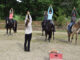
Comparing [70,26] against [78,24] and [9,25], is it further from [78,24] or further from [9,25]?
[9,25]

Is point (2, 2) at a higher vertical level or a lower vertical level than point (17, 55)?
higher

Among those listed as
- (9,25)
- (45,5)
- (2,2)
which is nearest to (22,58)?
(9,25)

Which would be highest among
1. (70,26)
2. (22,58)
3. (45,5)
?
(45,5)

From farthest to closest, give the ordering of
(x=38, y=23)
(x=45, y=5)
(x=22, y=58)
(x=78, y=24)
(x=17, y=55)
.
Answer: (x=45, y=5), (x=38, y=23), (x=78, y=24), (x=17, y=55), (x=22, y=58)

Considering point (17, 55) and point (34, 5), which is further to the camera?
point (34, 5)

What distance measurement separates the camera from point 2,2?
33.4 m

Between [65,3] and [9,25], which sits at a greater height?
[65,3]

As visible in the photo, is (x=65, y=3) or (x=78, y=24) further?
(x=65, y=3)

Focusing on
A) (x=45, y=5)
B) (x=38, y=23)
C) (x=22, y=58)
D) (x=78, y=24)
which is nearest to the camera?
(x=22, y=58)

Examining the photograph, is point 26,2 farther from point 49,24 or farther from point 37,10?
point 49,24

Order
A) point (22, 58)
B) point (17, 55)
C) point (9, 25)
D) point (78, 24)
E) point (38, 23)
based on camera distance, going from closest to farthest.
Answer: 1. point (22, 58)
2. point (17, 55)
3. point (78, 24)
4. point (9, 25)
5. point (38, 23)

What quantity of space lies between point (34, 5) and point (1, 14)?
18.5 feet

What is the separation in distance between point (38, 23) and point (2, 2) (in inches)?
365

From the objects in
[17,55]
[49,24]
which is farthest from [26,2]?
[17,55]
